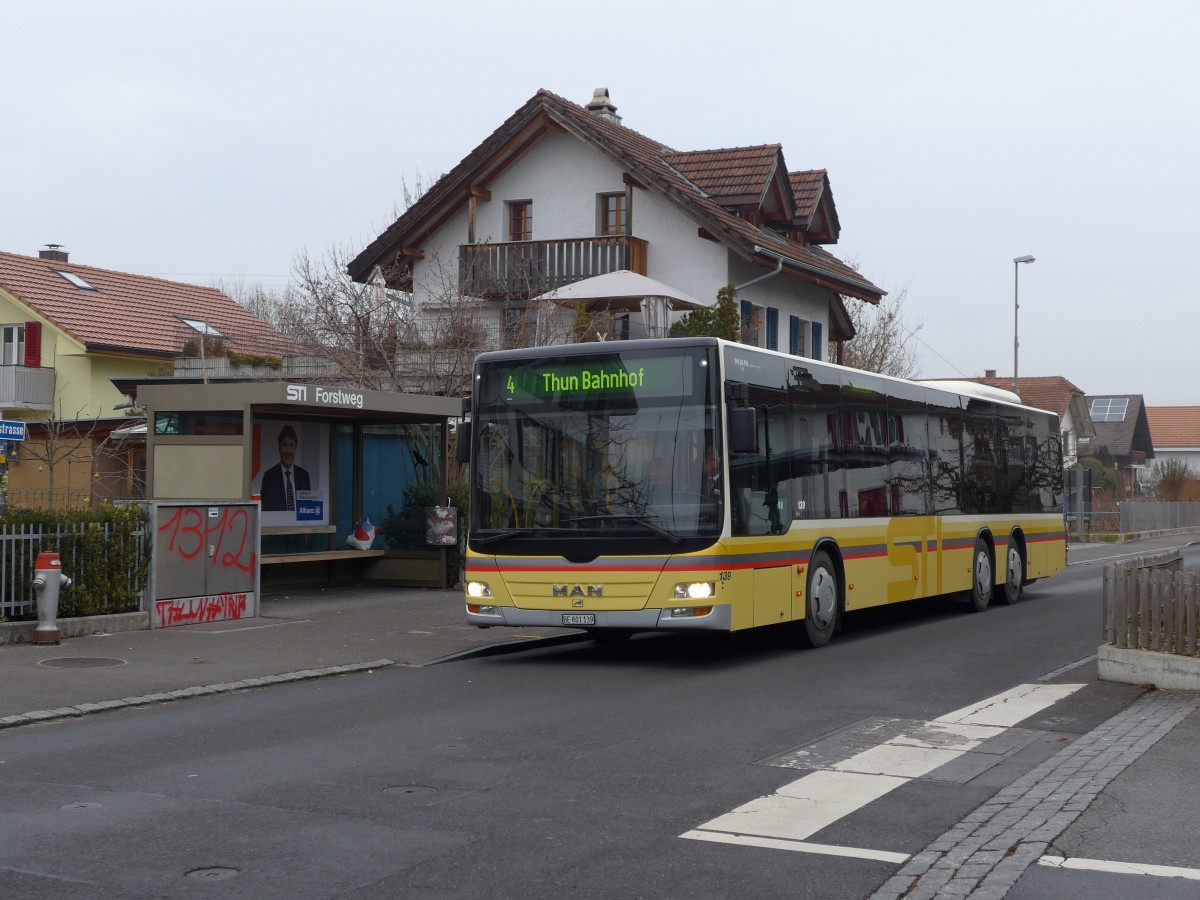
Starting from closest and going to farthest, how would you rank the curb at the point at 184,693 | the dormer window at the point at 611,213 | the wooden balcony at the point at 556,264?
the curb at the point at 184,693, the wooden balcony at the point at 556,264, the dormer window at the point at 611,213

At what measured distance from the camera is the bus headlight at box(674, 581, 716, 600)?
42.1ft

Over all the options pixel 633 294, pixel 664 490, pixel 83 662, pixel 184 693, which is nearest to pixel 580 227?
pixel 633 294

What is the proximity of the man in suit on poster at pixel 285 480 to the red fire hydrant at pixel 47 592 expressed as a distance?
18.2 ft

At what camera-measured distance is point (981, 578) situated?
20406mm

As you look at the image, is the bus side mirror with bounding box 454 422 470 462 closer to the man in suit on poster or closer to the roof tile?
the man in suit on poster

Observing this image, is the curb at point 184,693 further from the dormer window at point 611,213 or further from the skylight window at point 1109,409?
the skylight window at point 1109,409

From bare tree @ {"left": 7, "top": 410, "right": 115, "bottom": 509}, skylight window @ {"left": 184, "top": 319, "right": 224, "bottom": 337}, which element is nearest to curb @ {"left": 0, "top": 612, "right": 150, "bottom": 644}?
bare tree @ {"left": 7, "top": 410, "right": 115, "bottom": 509}

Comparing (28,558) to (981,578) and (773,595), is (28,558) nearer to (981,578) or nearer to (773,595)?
(773,595)

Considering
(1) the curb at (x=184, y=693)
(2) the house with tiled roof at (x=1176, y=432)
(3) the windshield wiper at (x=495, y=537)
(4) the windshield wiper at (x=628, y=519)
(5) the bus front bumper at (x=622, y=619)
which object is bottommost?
(1) the curb at (x=184, y=693)

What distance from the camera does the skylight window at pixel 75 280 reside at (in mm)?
50875

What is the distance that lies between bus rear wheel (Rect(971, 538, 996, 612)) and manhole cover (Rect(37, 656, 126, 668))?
11.6 metres

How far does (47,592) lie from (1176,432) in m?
114

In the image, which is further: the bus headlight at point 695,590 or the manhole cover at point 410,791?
the bus headlight at point 695,590

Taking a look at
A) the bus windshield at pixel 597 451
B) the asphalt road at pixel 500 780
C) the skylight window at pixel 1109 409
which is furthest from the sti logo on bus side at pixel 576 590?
the skylight window at pixel 1109 409
